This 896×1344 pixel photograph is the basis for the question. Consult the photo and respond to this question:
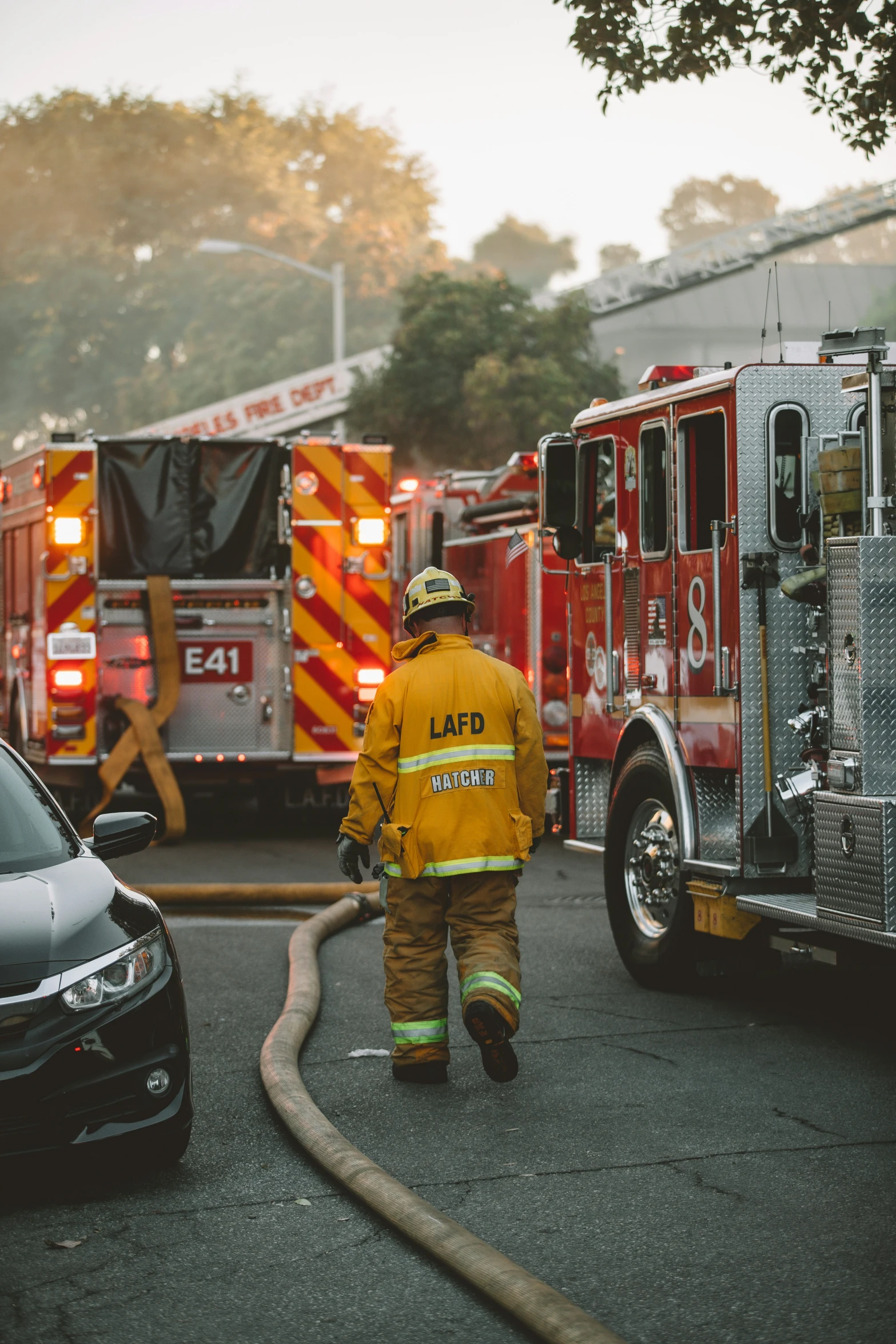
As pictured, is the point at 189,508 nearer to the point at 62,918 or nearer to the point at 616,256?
the point at 62,918

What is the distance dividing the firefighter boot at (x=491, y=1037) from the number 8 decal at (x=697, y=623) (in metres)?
2.07

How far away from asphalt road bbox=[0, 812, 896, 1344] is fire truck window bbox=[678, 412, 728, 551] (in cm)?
200

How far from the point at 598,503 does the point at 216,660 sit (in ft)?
16.5

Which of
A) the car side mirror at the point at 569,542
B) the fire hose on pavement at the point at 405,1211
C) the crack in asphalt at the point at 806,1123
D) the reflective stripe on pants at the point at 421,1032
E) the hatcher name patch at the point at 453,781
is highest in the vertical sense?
the car side mirror at the point at 569,542

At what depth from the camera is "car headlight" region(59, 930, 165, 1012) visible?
4.76m

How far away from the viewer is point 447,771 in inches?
243

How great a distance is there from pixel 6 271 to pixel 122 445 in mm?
48519

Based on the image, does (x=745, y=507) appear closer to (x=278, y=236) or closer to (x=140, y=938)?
(x=140, y=938)

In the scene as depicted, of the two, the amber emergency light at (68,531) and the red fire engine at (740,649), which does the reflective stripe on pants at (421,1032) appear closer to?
the red fire engine at (740,649)

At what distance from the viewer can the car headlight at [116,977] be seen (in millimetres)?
4762

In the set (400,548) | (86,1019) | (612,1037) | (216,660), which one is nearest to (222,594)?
(216,660)

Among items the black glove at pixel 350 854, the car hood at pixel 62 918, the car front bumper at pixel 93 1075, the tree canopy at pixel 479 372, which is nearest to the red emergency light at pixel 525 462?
the black glove at pixel 350 854

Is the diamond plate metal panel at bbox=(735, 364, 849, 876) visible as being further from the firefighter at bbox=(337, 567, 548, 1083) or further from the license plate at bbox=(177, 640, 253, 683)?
the license plate at bbox=(177, 640, 253, 683)

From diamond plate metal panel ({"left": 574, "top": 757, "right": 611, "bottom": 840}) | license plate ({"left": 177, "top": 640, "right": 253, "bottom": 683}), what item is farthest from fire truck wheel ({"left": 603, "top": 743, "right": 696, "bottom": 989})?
license plate ({"left": 177, "top": 640, "right": 253, "bottom": 683})
